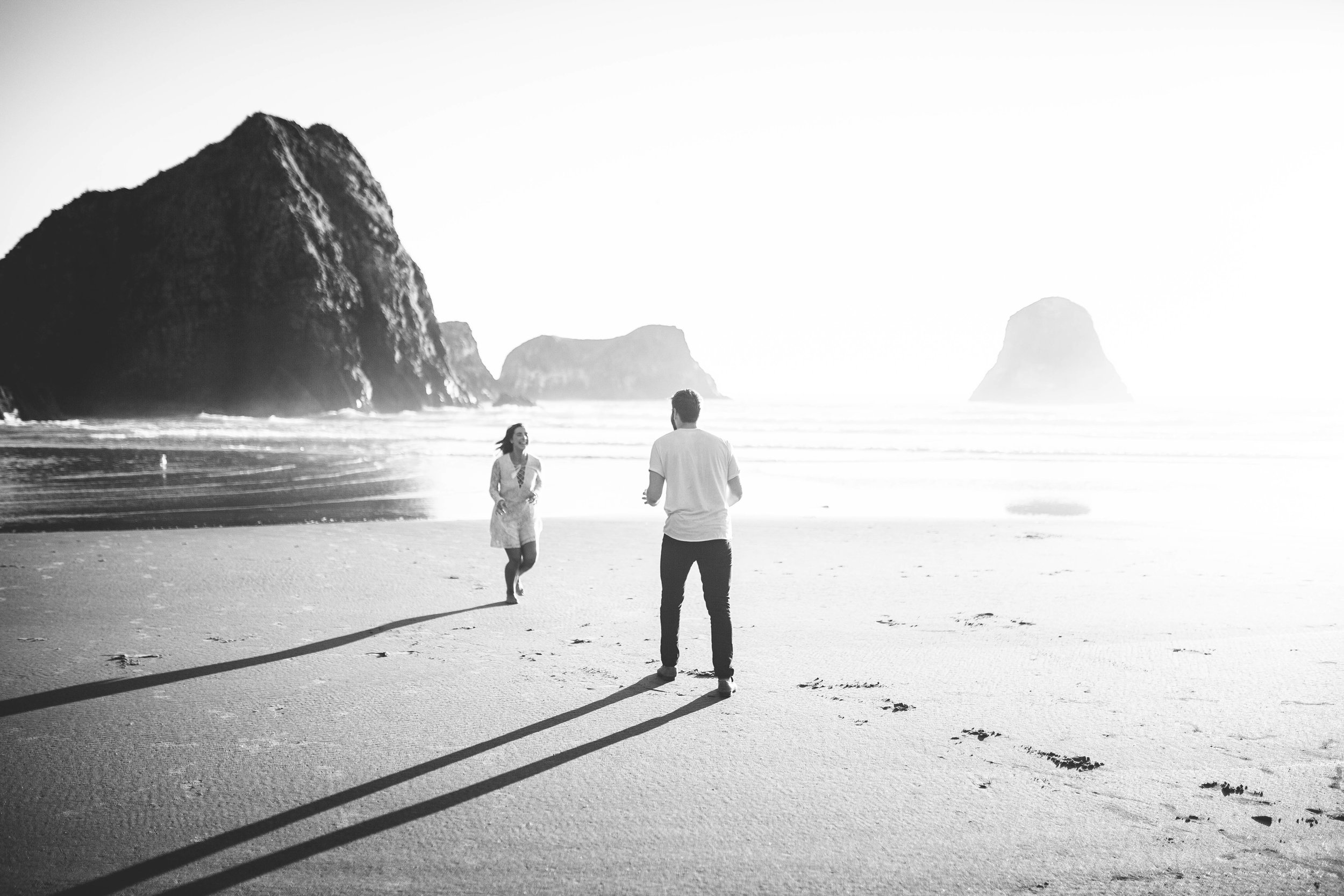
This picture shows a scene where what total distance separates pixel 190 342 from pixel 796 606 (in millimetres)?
78675

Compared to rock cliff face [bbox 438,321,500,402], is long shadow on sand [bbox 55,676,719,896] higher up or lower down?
lower down

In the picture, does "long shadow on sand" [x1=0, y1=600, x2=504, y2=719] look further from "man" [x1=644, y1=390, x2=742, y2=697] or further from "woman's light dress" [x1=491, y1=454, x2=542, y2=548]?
"man" [x1=644, y1=390, x2=742, y2=697]

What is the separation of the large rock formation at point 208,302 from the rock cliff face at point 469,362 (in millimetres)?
26835

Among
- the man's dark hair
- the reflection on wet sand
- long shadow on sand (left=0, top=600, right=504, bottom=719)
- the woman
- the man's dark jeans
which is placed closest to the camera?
long shadow on sand (left=0, top=600, right=504, bottom=719)

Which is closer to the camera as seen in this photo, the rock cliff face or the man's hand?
the man's hand

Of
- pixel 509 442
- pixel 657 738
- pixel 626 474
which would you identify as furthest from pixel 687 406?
pixel 626 474

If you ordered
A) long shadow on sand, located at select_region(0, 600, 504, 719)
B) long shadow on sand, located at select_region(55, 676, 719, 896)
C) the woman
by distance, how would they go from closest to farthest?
long shadow on sand, located at select_region(55, 676, 719, 896)
long shadow on sand, located at select_region(0, 600, 504, 719)
the woman

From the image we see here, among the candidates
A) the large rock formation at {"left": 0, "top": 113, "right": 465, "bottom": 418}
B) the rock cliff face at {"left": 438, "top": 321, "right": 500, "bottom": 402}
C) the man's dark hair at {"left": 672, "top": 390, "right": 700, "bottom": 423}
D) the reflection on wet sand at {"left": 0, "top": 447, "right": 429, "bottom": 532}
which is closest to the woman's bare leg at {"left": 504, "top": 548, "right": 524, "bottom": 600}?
the man's dark hair at {"left": 672, "top": 390, "right": 700, "bottom": 423}

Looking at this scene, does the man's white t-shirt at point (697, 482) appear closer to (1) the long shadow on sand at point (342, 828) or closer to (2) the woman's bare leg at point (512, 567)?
(1) the long shadow on sand at point (342, 828)

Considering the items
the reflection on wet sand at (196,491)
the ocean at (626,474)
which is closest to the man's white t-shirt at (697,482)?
the ocean at (626,474)

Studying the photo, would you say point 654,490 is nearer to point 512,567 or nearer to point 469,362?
point 512,567

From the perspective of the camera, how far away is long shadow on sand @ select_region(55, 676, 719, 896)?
2.88m

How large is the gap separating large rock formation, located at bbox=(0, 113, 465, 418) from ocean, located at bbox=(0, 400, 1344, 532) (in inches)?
978

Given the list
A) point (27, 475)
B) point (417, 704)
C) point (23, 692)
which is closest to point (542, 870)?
point (417, 704)
